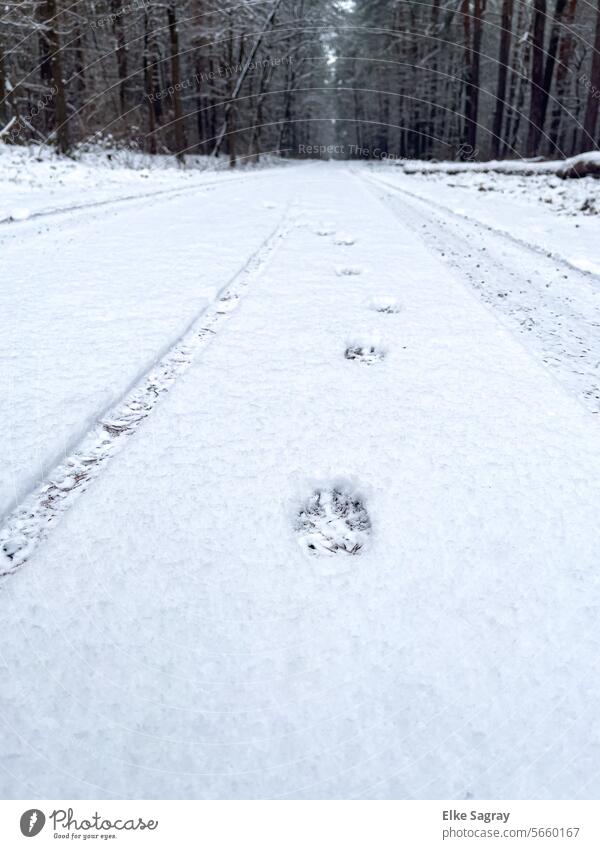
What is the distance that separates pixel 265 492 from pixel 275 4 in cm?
2684

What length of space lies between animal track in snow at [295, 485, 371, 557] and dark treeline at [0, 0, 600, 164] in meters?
13.0

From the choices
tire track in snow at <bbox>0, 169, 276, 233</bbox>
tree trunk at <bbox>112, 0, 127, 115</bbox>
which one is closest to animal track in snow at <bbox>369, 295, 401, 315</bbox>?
tire track in snow at <bbox>0, 169, 276, 233</bbox>

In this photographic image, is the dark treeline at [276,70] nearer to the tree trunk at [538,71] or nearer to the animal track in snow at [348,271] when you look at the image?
the tree trunk at [538,71]

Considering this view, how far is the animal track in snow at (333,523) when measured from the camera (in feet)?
3.05

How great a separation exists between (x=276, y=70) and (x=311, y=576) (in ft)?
116

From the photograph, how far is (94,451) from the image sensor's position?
1.22m

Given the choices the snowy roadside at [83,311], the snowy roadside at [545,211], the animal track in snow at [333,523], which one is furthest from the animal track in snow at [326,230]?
the animal track in snow at [333,523]

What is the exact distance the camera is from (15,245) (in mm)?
3320

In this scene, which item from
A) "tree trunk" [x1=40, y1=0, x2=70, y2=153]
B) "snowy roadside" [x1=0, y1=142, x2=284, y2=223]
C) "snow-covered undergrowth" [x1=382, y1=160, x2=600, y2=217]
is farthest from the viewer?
"tree trunk" [x1=40, y1=0, x2=70, y2=153]

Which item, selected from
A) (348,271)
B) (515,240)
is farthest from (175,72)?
(348,271)

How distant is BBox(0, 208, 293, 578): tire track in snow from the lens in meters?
0.95

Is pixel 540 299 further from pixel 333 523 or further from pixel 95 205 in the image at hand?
pixel 95 205

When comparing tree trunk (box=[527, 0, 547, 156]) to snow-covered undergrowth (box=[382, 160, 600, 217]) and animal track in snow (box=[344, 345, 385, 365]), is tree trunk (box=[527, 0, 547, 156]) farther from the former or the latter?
animal track in snow (box=[344, 345, 385, 365])
